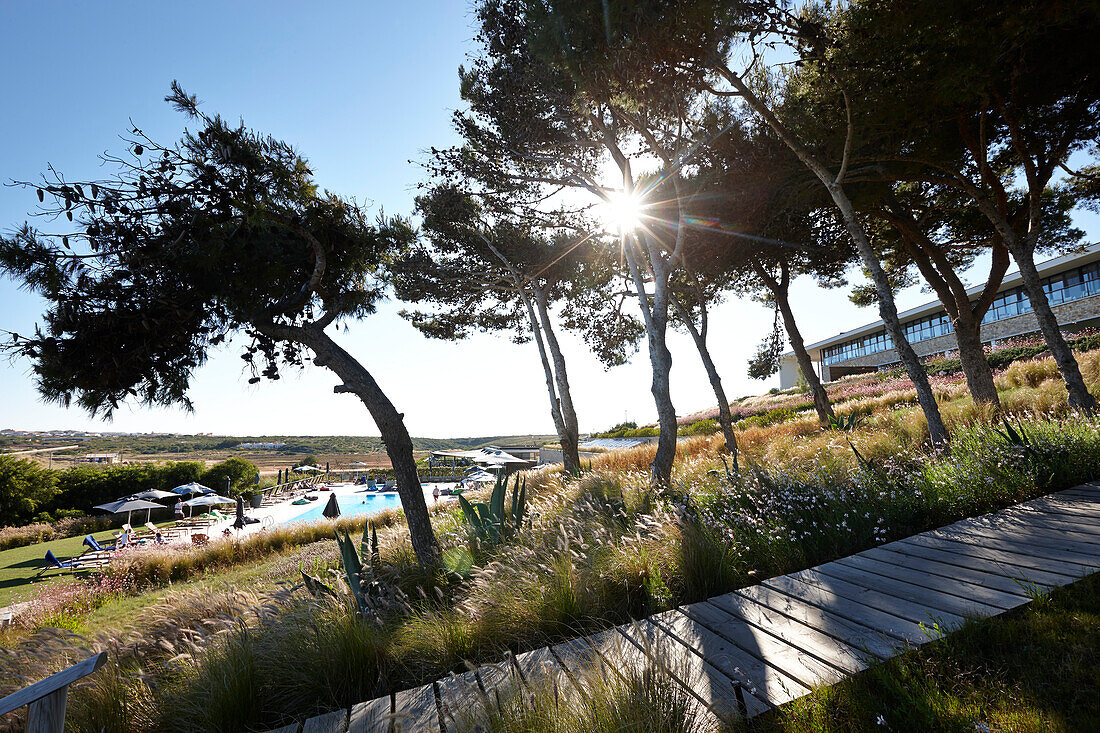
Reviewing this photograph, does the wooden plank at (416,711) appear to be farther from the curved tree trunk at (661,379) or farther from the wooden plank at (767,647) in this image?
the curved tree trunk at (661,379)

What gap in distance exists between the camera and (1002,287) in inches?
1171

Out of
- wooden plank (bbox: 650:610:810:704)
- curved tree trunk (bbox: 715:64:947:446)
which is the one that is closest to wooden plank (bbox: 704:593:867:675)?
wooden plank (bbox: 650:610:810:704)

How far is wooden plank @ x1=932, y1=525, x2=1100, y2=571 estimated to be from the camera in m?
2.79

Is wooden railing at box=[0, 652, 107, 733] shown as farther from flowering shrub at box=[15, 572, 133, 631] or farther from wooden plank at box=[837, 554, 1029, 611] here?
flowering shrub at box=[15, 572, 133, 631]

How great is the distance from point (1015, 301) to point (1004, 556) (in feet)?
122

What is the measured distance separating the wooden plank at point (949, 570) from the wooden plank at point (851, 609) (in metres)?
0.61

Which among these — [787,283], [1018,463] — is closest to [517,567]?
[1018,463]

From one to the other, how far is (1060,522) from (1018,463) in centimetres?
133

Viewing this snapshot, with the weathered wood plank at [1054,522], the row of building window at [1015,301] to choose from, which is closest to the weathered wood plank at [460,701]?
the weathered wood plank at [1054,522]

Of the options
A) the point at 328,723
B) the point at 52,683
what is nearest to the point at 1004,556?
the point at 328,723

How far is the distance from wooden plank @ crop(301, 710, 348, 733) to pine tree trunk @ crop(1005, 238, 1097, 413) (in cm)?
919

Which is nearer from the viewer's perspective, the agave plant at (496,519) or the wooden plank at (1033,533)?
the wooden plank at (1033,533)

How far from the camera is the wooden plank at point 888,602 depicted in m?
2.23

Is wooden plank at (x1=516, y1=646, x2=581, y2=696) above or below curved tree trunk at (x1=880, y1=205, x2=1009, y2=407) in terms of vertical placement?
below
